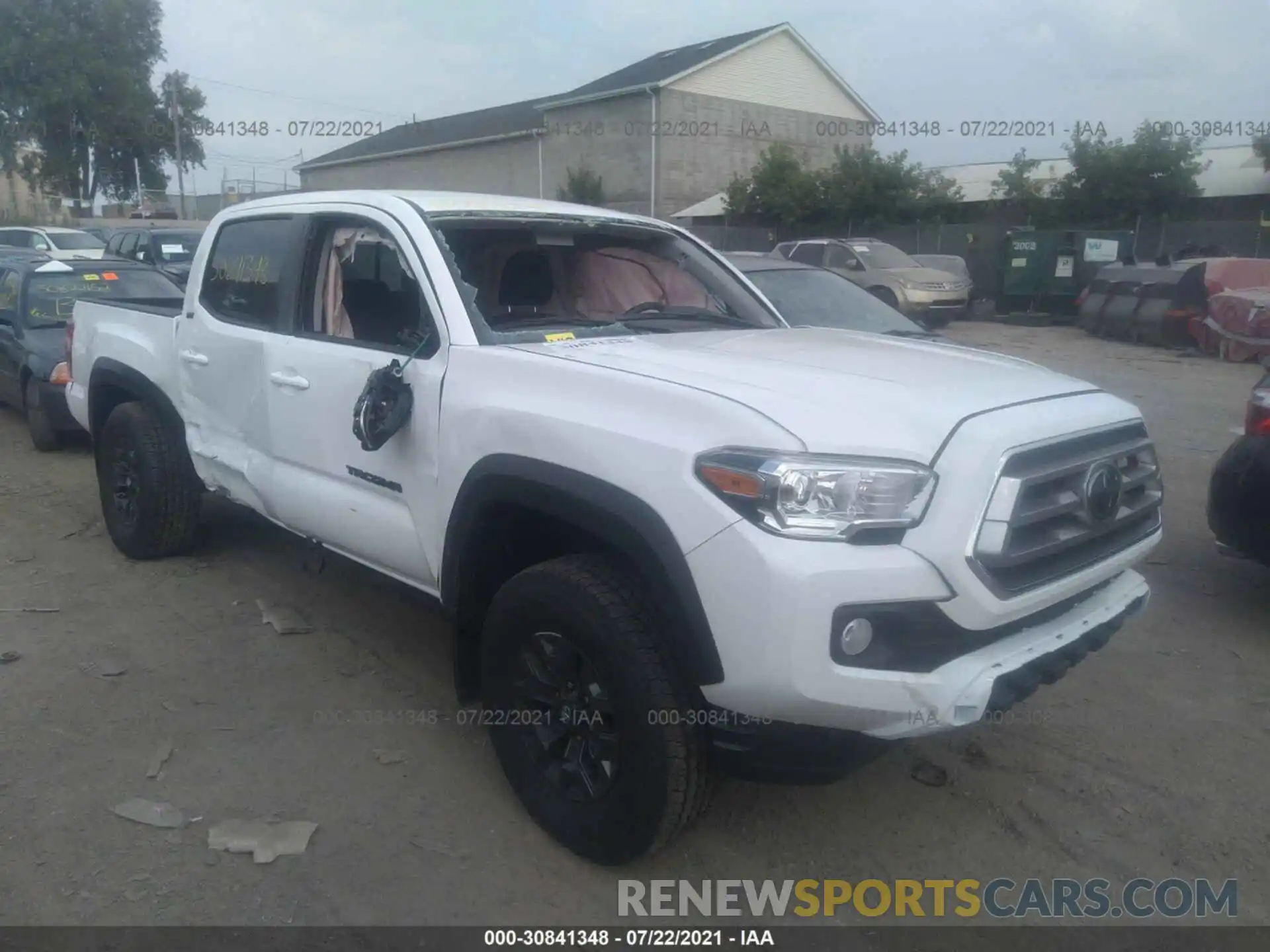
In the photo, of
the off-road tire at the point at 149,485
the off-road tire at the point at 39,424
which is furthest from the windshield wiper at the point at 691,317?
the off-road tire at the point at 39,424

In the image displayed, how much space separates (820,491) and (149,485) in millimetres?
3990

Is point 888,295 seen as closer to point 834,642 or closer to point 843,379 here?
point 843,379

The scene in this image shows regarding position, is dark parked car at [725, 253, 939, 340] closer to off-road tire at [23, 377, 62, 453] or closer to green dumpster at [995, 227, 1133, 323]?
off-road tire at [23, 377, 62, 453]

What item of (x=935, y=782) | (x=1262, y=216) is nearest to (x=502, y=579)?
(x=935, y=782)

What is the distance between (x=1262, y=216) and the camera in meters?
25.0

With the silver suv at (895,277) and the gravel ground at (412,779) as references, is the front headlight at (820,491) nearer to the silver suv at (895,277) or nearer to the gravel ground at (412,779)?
the gravel ground at (412,779)

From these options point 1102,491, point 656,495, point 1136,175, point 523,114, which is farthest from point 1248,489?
point 523,114

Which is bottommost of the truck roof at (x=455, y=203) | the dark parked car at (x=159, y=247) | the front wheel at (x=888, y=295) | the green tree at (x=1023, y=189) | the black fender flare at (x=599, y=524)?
the black fender flare at (x=599, y=524)

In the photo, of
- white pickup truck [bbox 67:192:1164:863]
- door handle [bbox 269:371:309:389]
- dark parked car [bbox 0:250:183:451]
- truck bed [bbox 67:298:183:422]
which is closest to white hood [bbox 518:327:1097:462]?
white pickup truck [bbox 67:192:1164:863]

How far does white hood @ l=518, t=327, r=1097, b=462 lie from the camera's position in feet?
8.53

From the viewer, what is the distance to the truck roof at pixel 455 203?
12.7ft

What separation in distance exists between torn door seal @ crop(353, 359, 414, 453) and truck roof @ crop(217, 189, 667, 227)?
2.19 ft

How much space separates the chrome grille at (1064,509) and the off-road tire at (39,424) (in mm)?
8242

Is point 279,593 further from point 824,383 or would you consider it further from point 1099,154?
point 1099,154
